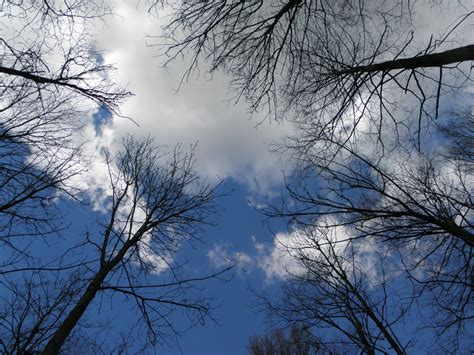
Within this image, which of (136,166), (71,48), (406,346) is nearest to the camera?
(71,48)

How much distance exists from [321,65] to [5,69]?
2.80 metres

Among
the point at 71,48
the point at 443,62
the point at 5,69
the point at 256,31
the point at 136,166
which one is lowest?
the point at 5,69

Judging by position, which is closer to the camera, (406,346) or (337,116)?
(337,116)

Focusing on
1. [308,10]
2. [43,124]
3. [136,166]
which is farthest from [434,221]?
[136,166]

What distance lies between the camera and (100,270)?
506 cm

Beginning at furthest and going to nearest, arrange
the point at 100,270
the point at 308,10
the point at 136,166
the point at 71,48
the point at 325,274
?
the point at 136,166 → the point at 325,274 → the point at 100,270 → the point at 308,10 → the point at 71,48

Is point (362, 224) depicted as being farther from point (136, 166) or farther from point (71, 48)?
point (136, 166)

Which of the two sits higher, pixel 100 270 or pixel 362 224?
pixel 362 224

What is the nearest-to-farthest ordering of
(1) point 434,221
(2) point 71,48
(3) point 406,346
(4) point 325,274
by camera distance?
(1) point 434,221
(2) point 71,48
(3) point 406,346
(4) point 325,274

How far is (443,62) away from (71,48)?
3269mm

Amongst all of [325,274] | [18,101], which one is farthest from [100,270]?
[325,274]

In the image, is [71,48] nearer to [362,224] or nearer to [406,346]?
[362,224]

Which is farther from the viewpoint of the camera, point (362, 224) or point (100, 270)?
point (100, 270)

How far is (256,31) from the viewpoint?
11.6 feet
